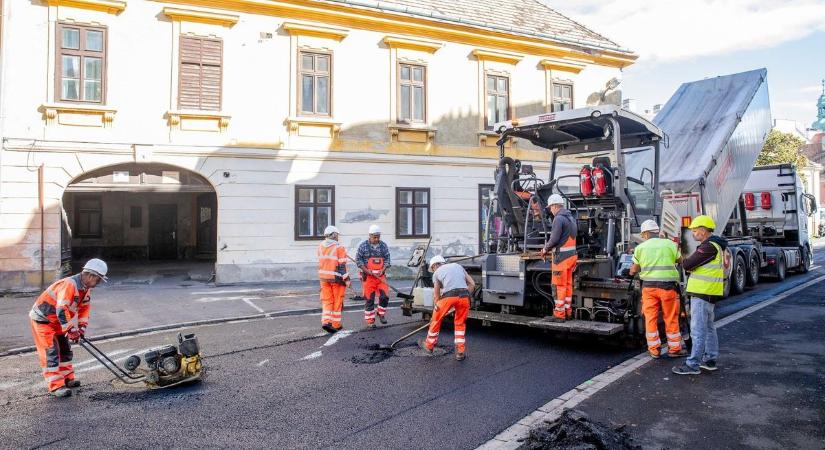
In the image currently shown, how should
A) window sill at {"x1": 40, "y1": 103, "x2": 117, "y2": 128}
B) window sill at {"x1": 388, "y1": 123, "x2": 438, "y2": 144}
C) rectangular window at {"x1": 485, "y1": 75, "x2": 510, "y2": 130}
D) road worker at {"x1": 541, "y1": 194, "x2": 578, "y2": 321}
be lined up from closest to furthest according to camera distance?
road worker at {"x1": 541, "y1": 194, "x2": 578, "y2": 321}
window sill at {"x1": 40, "y1": 103, "x2": 117, "y2": 128}
window sill at {"x1": 388, "y1": 123, "x2": 438, "y2": 144}
rectangular window at {"x1": 485, "y1": 75, "x2": 510, "y2": 130}

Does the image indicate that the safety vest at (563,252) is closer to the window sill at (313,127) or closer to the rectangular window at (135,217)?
the window sill at (313,127)

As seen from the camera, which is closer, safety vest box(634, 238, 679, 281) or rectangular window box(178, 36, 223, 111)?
safety vest box(634, 238, 679, 281)

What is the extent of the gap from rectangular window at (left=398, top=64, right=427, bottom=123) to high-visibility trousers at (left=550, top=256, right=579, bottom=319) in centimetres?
1029

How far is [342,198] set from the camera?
15930mm

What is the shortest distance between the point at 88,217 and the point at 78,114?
31.3 ft

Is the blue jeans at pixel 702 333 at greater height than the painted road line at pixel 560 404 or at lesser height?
greater

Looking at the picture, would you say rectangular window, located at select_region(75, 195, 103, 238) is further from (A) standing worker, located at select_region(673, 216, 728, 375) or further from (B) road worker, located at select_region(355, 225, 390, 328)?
(A) standing worker, located at select_region(673, 216, 728, 375)

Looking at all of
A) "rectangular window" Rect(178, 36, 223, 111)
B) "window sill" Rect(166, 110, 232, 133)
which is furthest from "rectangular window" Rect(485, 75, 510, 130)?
"rectangular window" Rect(178, 36, 223, 111)

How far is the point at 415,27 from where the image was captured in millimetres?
16766

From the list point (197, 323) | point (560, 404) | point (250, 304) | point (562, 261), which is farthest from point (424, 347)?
point (250, 304)

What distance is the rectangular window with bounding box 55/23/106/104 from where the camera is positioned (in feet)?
44.2

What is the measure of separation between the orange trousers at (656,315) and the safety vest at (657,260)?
16 centimetres

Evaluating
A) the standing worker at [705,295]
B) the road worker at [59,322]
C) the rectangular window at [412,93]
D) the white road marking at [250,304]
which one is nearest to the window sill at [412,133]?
the rectangular window at [412,93]

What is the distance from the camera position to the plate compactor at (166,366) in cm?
573
